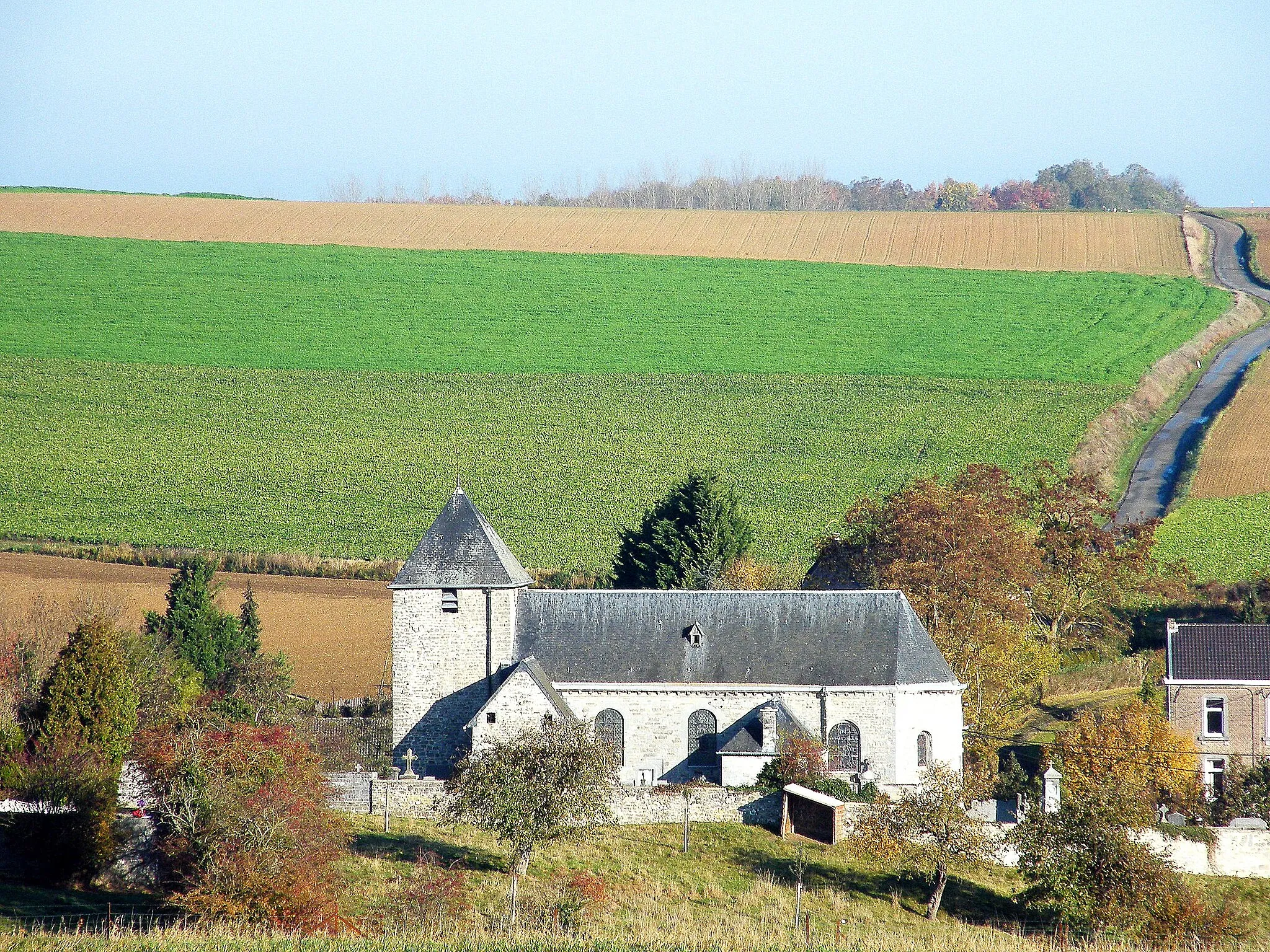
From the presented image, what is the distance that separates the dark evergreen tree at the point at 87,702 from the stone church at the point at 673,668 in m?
8.58

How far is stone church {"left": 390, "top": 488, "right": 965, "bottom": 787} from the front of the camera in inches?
1551

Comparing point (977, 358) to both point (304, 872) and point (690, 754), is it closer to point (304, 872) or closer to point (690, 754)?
point (690, 754)

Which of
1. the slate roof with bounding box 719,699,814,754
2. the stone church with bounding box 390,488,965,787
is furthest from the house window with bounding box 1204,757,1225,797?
the slate roof with bounding box 719,699,814,754

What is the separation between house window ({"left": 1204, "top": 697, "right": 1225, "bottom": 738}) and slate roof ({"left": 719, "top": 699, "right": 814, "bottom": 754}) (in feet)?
35.4

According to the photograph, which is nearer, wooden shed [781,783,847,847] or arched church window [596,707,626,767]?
wooden shed [781,783,847,847]

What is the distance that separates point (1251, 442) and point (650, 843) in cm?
4747

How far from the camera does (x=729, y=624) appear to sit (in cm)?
4106

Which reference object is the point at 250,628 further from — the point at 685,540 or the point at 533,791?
the point at 533,791

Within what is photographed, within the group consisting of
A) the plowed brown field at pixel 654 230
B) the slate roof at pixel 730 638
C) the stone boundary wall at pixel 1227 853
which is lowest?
the stone boundary wall at pixel 1227 853

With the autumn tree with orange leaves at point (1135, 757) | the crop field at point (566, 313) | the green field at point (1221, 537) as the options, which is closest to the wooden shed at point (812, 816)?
the autumn tree with orange leaves at point (1135, 757)

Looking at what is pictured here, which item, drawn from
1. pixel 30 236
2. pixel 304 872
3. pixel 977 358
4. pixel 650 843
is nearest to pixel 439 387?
pixel 977 358

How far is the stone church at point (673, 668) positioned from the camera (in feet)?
129

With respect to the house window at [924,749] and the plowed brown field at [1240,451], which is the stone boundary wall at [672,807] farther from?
the plowed brown field at [1240,451]

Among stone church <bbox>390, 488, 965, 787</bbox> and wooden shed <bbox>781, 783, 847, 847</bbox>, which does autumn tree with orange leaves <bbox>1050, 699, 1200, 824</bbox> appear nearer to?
stone church <bbox>390, 488, 965, 787</bbox>
